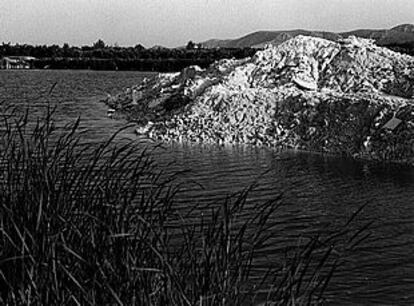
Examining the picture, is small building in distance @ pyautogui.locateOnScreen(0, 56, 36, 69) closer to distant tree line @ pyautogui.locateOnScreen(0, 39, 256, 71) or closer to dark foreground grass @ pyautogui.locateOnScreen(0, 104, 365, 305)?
distant tree line @ pyautogui.locateOnScreen(0, 39, 256, 71)

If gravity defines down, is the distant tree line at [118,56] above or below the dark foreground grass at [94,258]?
below

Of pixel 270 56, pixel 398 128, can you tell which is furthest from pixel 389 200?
pixel 270 56

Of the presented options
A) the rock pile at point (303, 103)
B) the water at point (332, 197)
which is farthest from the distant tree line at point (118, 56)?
the water at point (332, 197)

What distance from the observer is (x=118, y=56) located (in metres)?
77.4

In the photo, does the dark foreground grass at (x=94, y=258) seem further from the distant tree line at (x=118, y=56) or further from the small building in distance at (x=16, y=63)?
the small building in distance at (x=16, y=63)

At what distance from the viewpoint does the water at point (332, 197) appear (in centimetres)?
717

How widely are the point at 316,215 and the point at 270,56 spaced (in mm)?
11712

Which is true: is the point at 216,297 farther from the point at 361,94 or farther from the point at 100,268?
the point at 361,94

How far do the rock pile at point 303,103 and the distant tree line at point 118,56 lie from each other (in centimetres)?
3139

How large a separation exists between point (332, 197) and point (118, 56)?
6825cm

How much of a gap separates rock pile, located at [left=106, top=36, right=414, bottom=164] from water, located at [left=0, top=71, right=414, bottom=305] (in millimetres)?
955

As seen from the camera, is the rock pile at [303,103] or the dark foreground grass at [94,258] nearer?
the dark foreground grass at [94,258]

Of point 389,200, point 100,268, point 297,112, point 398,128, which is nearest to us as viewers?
point 100,268

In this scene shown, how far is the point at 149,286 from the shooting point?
3.91m
